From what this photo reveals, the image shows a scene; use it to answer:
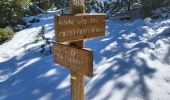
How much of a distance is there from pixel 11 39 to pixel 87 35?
955cm

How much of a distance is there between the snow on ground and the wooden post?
7.43 ft

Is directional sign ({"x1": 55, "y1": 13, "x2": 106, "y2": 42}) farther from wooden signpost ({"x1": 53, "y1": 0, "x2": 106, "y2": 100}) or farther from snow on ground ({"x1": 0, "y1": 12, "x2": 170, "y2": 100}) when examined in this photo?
snow on ground ({"x1": 0, "y1": 12, "x2": 170, "y2": 100})

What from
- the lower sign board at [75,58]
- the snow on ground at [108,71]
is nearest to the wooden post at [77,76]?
the lower sign board at [75,58]

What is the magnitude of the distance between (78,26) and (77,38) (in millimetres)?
167

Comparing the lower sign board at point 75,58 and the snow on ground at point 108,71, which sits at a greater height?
the lower sign board at point 75,58

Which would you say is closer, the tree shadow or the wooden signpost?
the wooden signpost

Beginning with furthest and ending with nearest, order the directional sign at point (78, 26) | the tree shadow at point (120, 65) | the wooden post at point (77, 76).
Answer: the tree shadow at point (120, 65) < the wooden post at point (77, 76) < the directional sign at point (78, 26)

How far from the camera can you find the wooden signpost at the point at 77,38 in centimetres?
452

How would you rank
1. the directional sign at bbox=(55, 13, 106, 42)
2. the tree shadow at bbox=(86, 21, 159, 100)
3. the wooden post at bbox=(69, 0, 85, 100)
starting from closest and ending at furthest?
the directional sign at bbox=(55, 13, 106, 42)
the wooden post at bbox=(69, 0, 85, 100)
the tree shadow at bbox=(86, 21, 159, 100)

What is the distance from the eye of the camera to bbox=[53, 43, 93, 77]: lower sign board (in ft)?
14.8

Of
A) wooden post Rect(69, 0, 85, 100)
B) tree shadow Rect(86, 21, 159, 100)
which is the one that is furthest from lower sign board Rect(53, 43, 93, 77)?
tree shadow Rect(86, 21, 159, 100)

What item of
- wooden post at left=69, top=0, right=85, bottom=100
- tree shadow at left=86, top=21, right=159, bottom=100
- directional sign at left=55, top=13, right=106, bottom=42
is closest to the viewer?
directional sign at left=55, top=13, right=106, bottom=42

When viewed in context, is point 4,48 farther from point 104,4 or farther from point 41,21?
point 104,4

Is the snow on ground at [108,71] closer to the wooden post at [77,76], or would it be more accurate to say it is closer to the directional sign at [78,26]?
the wooden post at [77,76]
